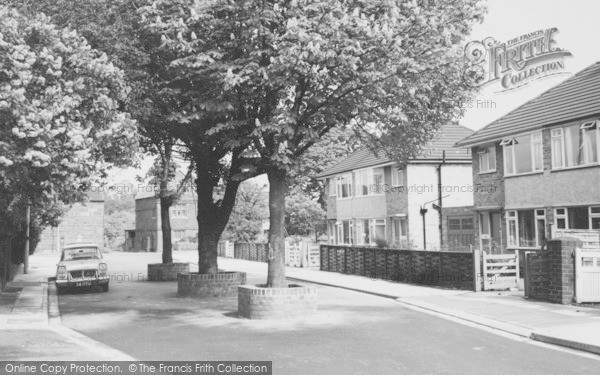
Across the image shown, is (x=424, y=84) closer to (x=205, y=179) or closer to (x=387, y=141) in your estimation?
(x=387, y=141)

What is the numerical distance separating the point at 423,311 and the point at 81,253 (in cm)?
1331

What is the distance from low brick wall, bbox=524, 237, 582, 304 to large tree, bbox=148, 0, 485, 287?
4225 millimetres

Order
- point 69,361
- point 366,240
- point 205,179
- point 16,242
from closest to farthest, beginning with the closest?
1. point 69,361
2. point 205,179
3. point 16,242
4. point 366,240

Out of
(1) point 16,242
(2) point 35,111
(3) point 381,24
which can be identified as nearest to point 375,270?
(3) point 381,24

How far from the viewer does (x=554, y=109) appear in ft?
80.5

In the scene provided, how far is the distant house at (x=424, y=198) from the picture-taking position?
32438 mm

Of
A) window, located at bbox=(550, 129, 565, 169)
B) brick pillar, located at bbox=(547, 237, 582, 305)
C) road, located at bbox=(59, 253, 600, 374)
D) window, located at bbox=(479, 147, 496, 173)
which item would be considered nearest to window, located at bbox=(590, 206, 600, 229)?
window, located at bbox=(550, 129, 565, 169)

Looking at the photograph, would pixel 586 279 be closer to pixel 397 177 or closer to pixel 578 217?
pixel 578 217

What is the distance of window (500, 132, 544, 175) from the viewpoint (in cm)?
2469

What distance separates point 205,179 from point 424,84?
30.2 ft

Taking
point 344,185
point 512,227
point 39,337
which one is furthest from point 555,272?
point 344,185

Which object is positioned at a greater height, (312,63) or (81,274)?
(312,63)

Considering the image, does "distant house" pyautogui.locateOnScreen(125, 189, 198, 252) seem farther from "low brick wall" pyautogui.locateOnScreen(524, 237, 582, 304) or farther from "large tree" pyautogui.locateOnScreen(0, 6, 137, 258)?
A: "low brick wall" pyautogui.locateOnScreen(524, 237, 582, 304)

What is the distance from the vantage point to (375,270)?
82.3ft
